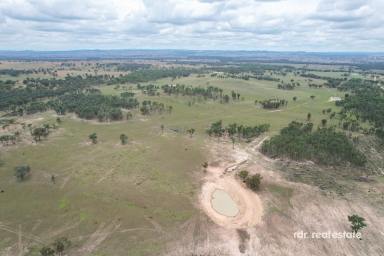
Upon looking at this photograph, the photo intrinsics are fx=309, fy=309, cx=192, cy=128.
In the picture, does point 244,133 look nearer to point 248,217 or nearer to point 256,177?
point 256,177

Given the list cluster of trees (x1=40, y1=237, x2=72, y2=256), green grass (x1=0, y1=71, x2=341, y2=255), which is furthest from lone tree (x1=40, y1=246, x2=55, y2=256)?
green grass (x1=0, y1=71, x2=341, y2=255)

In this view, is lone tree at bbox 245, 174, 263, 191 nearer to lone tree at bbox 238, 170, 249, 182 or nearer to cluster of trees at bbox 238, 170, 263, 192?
cluster of trees at bbox 238, 170, 263, 192

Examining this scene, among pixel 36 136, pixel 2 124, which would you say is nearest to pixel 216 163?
pixel 36 136

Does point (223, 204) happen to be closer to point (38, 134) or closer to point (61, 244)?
point (61, 244)

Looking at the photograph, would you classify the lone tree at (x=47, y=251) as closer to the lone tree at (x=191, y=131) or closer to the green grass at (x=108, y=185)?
the green grass at (x=108, y=185)

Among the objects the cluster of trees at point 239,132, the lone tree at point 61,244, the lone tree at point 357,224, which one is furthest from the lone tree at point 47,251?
the cluster of trees at point 239,132
